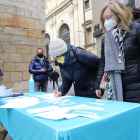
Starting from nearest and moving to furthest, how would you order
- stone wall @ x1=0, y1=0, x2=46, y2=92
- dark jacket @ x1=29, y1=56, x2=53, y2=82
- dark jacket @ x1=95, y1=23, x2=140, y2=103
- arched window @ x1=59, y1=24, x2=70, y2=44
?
dark jacket @ x1=95, y1=23, x2=140, y2=103, dark jacket @ x1=29, y1=56, x2=53, y2=82, stone wall @ x1=0, y1=0, x2=46, y2=92, arched window @ x1=59, y1=24, x2=70, y2=44

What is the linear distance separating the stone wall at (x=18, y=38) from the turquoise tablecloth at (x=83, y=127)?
3670 mm

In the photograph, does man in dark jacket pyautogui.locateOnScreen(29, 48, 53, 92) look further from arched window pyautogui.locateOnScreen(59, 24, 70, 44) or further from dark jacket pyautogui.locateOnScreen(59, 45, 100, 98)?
arched window pyautogui.locateOnScreen(59, 24, 70, 44)

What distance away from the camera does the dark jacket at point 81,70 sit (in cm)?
180

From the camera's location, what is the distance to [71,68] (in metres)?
1.84

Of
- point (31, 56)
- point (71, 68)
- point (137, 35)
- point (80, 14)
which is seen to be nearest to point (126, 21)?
point (137, 35)

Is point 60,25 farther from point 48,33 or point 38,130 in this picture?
point 38,130

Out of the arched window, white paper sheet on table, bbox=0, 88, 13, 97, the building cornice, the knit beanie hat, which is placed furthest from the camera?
the arched window

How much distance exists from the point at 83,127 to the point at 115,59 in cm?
93

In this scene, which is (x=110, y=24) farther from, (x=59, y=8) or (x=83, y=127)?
(x=59, y=8)

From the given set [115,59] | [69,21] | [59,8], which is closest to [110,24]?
[115,59]

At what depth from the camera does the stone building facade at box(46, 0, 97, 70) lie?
59.7 ft

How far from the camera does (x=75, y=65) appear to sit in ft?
5.99

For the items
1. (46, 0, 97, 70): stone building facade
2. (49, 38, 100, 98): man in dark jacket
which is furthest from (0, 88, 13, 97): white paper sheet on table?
(46, 0, 97, 70): stone building facade

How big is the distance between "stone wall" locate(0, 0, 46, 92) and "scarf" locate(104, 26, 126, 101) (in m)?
3.67
